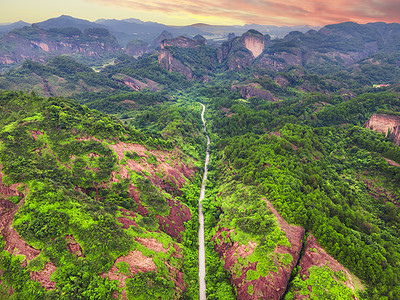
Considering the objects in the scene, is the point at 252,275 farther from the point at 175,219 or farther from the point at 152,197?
the point at 152,197

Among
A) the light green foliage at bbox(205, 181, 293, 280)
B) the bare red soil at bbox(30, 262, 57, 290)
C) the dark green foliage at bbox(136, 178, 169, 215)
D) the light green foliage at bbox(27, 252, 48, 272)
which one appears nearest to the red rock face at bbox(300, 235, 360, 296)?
the light green foliage at bbox(205, 181, 293, 280)

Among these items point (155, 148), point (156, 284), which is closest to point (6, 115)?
point (155, 148)

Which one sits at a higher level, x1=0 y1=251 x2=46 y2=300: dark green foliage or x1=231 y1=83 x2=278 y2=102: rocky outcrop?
x1=231 y1=83 x2=278 y2=102: rocky outcrop

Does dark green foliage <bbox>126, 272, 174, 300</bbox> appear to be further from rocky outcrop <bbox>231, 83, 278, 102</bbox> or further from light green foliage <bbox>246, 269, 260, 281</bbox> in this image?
rocky outcrop <bbox>231, 83, 278, 102</bbox>

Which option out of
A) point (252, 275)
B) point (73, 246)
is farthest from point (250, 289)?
point (73, 246)

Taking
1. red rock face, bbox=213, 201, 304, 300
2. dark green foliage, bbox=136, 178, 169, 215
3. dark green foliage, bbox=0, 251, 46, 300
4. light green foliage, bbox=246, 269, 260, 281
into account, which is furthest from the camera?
dark green foliage, bbox=136, 178, 169, 215

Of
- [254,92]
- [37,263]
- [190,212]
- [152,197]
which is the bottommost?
[190,212]
